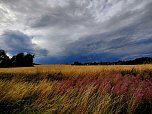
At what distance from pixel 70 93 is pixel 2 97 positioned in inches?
67.9

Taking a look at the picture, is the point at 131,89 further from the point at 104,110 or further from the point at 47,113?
the point at 47,113

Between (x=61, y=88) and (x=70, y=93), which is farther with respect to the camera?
(x=61, y=88)

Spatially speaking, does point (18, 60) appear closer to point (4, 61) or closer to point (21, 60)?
point (21, 60)

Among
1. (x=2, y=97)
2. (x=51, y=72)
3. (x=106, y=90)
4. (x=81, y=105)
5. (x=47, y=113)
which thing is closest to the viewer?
(x=47, y=113)

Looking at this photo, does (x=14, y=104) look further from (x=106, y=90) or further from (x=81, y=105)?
(x=106, y=90)

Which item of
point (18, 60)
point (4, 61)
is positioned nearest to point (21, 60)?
point (18, 60)

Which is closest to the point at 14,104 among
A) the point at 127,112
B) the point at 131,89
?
the point at 127,112

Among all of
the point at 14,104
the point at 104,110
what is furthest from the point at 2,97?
the point at 104,110

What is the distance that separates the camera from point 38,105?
6.14 m

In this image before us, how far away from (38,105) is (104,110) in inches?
58.3

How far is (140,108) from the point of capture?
21.6ft

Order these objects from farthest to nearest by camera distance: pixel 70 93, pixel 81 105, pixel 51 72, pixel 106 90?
pixel 51 72, pixel 106 90, pixel 70 93, pixel 81 105

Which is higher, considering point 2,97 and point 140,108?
point 2,97

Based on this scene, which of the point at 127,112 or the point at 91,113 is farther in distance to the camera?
the point at 127,112
